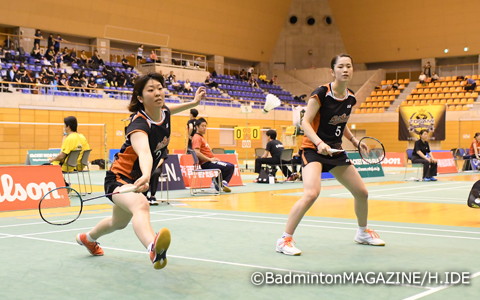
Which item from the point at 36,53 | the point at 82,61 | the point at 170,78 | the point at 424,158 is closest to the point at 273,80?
the point at 170,78

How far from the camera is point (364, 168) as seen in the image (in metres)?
21.0

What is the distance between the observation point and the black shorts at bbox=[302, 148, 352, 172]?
6.71 meters

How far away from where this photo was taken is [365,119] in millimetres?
43344

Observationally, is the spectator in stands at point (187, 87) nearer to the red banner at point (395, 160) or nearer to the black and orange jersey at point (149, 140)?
the red banner at point (395, 160)

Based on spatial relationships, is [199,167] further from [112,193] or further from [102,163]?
[102,163]

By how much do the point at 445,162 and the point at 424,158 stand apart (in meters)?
5.64

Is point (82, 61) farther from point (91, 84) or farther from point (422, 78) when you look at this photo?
point (422, 78)

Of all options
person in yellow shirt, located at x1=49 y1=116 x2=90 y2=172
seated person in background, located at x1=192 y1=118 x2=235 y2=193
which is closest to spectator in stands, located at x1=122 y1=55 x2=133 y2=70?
seated person in background, located at x1=192 y1=118 x2=235 y2=193

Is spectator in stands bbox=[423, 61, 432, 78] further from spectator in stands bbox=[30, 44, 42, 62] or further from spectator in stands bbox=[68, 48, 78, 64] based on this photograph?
spectator in stands bbox=[30, 44, 42, 62]

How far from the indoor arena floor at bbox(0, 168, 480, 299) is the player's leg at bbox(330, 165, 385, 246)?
0.49 ft

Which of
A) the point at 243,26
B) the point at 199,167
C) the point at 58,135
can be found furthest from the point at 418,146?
the point at 243,26

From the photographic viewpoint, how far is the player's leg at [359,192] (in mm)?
6812

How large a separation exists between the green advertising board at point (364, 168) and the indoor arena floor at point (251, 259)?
9.51m

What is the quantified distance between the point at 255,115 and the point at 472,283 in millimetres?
34832
